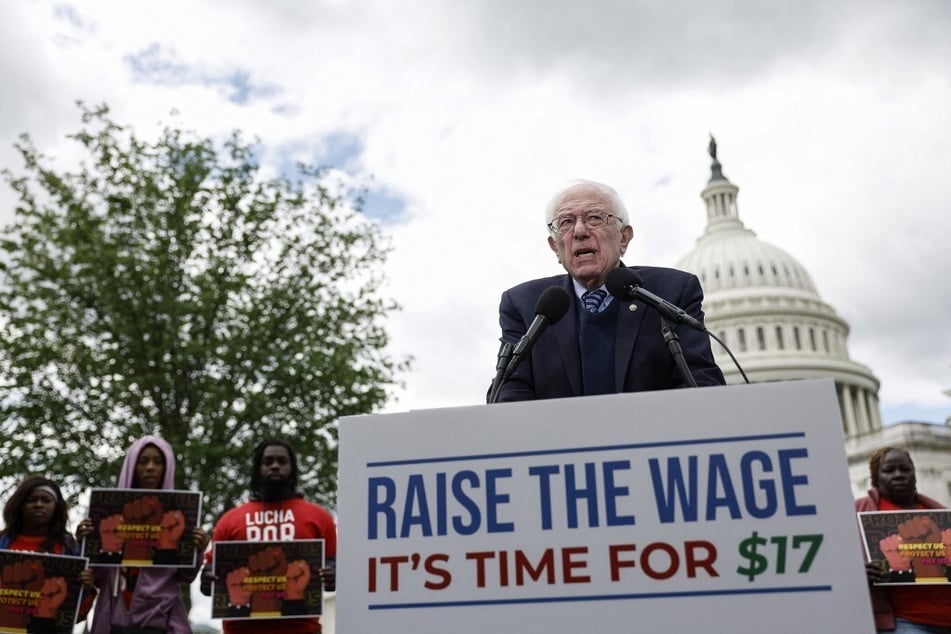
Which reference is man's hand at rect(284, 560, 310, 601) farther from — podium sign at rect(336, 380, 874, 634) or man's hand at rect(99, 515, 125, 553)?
A: podium sign at rect(336, 380, 874, 634)

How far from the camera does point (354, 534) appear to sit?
7.70 ft

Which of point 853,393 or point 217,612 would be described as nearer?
point 217,612

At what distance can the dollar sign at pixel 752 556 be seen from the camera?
2.15 m

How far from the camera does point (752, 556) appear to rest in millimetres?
2164

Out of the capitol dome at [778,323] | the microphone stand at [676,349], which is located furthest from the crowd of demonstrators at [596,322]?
the capitol dome at [778,323]

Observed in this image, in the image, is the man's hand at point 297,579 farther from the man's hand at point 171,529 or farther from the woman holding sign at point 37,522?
the woman holding sign at point 37,522

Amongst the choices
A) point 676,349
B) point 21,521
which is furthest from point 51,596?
point 676,349

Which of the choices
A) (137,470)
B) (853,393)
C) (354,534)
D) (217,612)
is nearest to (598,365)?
(354,534)

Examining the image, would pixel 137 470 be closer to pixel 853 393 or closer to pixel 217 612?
pixel 217 612

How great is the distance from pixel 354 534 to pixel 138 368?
1520 cm

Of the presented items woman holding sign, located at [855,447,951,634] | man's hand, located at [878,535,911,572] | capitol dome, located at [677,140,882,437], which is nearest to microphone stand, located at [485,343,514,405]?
woman holding sign, located at [855,447,951,634]

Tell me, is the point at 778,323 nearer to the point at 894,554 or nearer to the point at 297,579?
the point at 894,554

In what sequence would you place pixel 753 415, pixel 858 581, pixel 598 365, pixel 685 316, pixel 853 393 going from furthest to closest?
pixel 853 393, pixel 598 365, pixel 685 316, pixel 753 415, pixel 858 581

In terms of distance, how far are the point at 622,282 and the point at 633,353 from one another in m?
0.26
